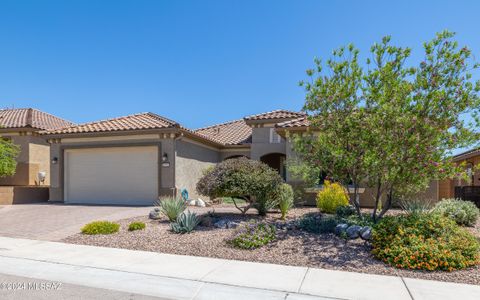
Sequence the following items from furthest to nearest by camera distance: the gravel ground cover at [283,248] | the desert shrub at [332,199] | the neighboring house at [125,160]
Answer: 1. the neighboring house at [125,160]
2. the desert shrub at [332,199]
3. the gravel ground cover at [283,248]

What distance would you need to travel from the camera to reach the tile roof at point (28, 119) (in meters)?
20.7

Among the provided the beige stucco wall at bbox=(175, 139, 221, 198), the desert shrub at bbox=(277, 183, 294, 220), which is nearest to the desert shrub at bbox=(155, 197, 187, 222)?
the desert shrub at bbox=(277, 183, 294, 220)

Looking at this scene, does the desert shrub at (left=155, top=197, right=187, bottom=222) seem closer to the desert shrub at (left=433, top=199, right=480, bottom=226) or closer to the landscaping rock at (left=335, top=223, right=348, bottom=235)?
the landscaping rock at (left=335, top=223, right=348, bottom=235)

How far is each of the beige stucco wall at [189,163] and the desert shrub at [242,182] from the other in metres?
5.65

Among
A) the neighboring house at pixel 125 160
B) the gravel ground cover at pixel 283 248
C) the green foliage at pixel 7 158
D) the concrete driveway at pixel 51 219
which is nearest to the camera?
the gravel ground cover at pixel 283 248

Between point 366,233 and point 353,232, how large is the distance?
36 cm

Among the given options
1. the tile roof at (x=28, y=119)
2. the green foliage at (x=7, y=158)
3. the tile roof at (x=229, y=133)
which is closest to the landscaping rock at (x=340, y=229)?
the tile roof at (x=229, y=133)

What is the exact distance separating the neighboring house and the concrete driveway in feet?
6.90

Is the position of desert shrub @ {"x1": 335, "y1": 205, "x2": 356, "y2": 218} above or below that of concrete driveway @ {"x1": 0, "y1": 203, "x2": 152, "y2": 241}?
above

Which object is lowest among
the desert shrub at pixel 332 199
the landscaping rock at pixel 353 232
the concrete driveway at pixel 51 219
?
the concrete driveway at pixel 51 219

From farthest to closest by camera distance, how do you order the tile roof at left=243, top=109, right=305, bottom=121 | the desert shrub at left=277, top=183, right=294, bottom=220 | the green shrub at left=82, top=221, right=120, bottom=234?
the tile roof at left=243, top=109, right=305, bottom=121, the desert shrub at left=277, top=183, right=294, bottom=220, the green shrub at left=82, top=221, right=120, bottom=234

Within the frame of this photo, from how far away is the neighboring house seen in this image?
51.7 feet

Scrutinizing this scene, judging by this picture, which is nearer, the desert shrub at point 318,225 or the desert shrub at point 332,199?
the desert shrub at point 318,225

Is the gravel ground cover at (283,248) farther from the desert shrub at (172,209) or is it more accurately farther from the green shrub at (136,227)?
the desert shrub at (172,209)
